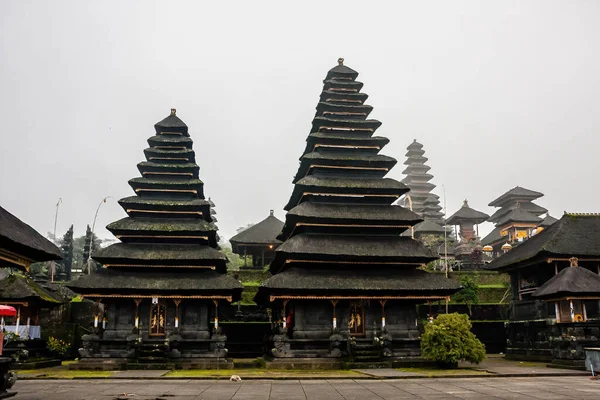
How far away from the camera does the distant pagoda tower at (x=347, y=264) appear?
2906 centimetres

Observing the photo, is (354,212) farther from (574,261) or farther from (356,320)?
(574,261)

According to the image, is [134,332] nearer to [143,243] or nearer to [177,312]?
[177,312]

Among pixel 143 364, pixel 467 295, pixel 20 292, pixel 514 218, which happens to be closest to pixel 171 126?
pixel 20 292

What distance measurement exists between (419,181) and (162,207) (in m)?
69.9

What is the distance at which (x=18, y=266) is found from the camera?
1719 cm

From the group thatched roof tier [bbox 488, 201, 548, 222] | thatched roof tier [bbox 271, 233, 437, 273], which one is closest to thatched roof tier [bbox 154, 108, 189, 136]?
thatched roof tier [bbox 271, 233, 437, 273]

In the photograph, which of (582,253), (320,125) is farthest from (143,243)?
(582,253)

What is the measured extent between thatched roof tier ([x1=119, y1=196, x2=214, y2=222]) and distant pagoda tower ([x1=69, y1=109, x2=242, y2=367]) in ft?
0.20

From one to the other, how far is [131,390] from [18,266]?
17.7ft

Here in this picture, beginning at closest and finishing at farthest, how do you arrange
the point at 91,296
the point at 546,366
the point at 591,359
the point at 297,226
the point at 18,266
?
the point at 18,266
the point at 591,359
the point at 546,366
the point at 91,296
the point at 297,226

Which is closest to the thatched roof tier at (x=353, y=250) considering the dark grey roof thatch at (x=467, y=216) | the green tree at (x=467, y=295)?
the green tree at (x=467, y=295)

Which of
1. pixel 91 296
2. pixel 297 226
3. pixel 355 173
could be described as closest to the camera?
pixel 91 296

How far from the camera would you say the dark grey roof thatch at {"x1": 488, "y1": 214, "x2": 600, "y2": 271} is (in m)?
30.6

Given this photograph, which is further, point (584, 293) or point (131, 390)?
point (584, 293)
